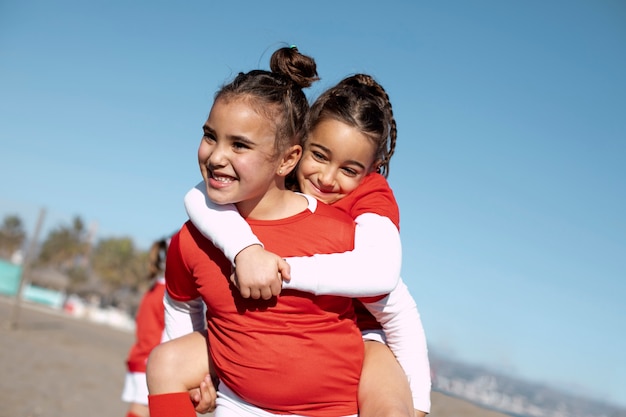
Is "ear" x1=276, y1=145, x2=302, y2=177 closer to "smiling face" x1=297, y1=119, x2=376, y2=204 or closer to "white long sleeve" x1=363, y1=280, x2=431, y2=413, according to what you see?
"smiling face" x1=297, y1=119, x2=376, y2=204

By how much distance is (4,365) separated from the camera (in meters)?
12.2

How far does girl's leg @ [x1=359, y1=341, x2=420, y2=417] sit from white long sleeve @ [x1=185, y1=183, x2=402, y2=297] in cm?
30

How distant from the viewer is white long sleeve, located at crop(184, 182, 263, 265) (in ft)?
7.39

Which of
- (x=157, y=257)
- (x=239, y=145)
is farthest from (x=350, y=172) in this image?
(x=157, y=257)

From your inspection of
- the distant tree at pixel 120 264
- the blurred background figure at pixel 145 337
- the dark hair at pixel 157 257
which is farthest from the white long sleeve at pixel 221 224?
the distant tree at pixel 120 264

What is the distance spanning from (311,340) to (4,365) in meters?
11.6

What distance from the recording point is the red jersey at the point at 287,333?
2268mm

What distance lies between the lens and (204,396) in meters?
2.52

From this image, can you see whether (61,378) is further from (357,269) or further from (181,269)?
(357,269)

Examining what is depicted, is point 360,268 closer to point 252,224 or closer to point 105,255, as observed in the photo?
point 252,224

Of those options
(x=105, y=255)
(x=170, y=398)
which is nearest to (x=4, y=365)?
(x=170, y=398)

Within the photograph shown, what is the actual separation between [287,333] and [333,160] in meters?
0.82

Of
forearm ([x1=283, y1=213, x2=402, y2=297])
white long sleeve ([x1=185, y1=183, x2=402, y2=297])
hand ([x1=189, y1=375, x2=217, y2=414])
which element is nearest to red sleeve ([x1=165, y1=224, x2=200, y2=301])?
white long sleeve ([x1=185, y1=183, x2=402, y2=297])

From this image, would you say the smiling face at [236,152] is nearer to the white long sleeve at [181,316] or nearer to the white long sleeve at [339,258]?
the white long sleeve at [339,258]
